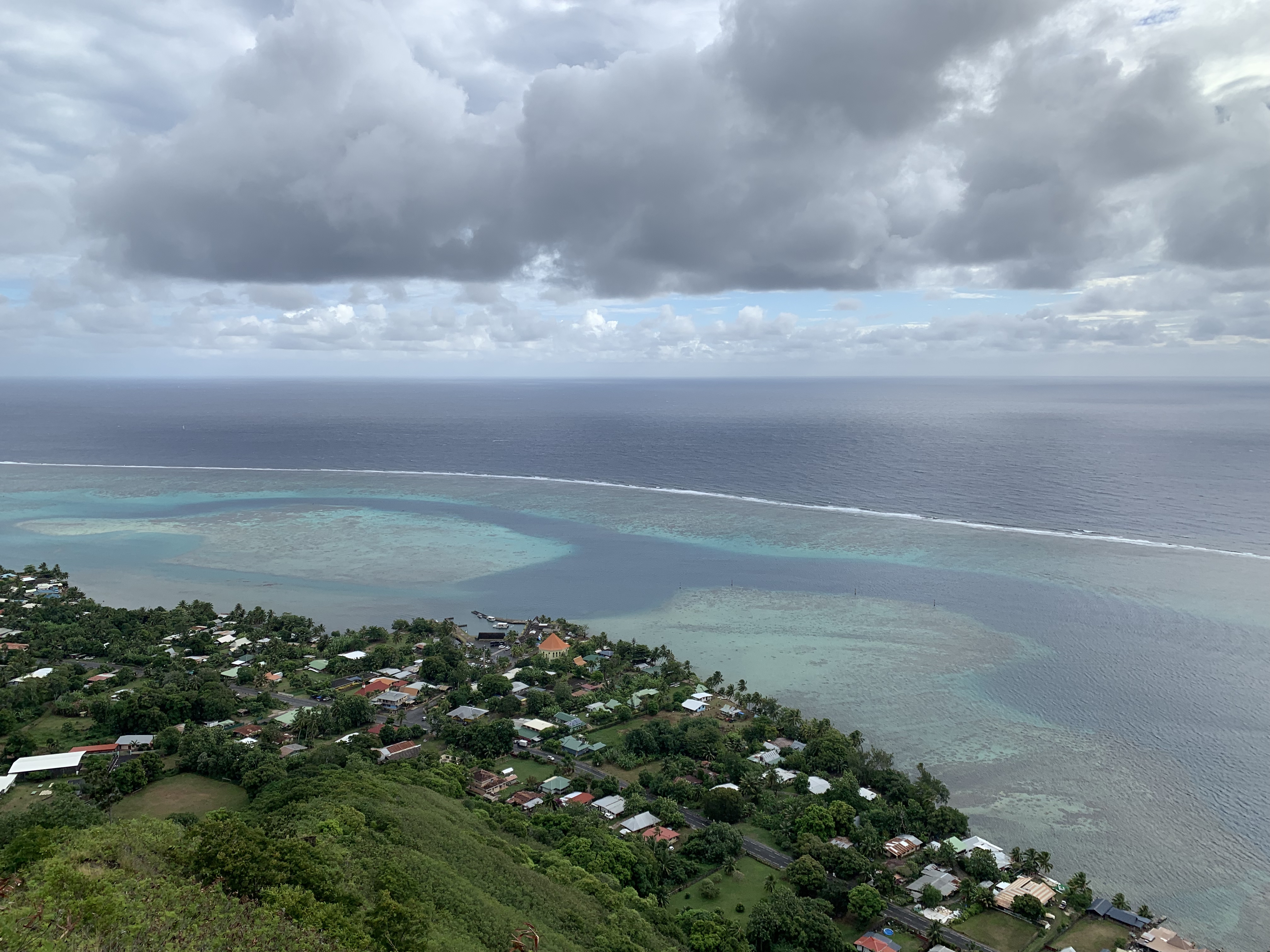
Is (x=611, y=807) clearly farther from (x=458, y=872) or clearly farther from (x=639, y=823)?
(x=458, y=872)

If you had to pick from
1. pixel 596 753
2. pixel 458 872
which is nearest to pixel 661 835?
pixel 596 753

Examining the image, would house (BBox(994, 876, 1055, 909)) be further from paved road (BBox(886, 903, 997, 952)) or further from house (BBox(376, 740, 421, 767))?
house (BBox(376, 740, 421, 767))

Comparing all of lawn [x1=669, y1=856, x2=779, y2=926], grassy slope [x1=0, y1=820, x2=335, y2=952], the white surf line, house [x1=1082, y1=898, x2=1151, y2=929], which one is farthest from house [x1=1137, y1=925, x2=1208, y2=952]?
the white surf line

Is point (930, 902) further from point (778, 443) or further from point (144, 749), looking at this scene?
point (778, 443)

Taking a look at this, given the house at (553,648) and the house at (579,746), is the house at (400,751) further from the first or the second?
the house at (553,648)

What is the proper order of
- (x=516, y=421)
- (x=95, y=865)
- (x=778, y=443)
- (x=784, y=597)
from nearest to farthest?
(x=95, y=865), (x=784, y=597), (x=778, y=443), (x=516, y=421)

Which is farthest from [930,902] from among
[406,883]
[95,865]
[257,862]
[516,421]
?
[516,421]
